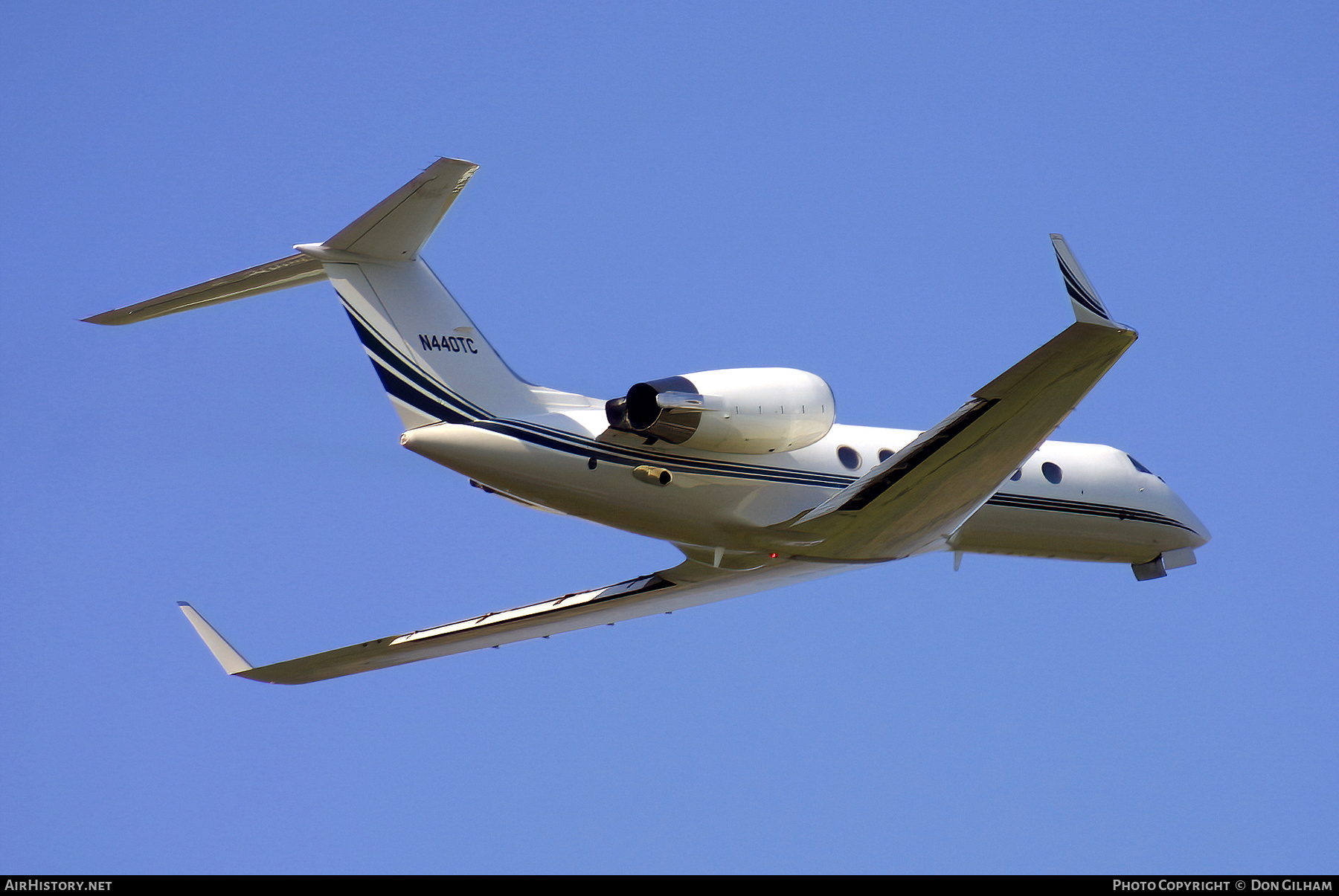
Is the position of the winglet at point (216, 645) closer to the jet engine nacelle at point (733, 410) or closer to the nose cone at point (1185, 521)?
the jet engine nacelle at point (733, 410)

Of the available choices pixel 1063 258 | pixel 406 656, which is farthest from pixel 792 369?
pixel 406 656

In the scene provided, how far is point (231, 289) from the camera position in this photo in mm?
13891

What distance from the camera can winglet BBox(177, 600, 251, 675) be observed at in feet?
54.3

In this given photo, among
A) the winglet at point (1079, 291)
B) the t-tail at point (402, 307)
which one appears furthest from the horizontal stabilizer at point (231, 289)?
the winglet at point (1079, 291)

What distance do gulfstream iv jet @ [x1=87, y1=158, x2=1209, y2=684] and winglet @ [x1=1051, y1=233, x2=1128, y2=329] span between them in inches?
11.7

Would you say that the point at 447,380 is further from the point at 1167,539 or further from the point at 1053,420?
the point at 1167,539

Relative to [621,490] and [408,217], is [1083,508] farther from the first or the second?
[408,217]

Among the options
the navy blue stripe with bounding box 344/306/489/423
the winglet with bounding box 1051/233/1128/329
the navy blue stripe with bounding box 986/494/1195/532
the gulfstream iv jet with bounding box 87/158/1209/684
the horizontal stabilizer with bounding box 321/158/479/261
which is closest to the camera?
the winglet with bounding box 1051/233/1128/329

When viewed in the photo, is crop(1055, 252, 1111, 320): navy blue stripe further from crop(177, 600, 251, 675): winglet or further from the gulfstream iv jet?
crop(177, 600, 251, 675): winglet

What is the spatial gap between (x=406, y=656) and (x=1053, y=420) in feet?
28.4

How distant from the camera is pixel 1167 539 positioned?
18109 mm

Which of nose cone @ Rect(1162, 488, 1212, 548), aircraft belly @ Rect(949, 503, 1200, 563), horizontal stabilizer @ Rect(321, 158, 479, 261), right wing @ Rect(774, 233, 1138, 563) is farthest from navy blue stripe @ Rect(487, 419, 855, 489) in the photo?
nose cone @ Rect(1162, 488, 1212, 548)

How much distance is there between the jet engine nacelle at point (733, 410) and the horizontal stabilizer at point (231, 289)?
3379mm

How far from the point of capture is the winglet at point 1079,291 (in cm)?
1108
